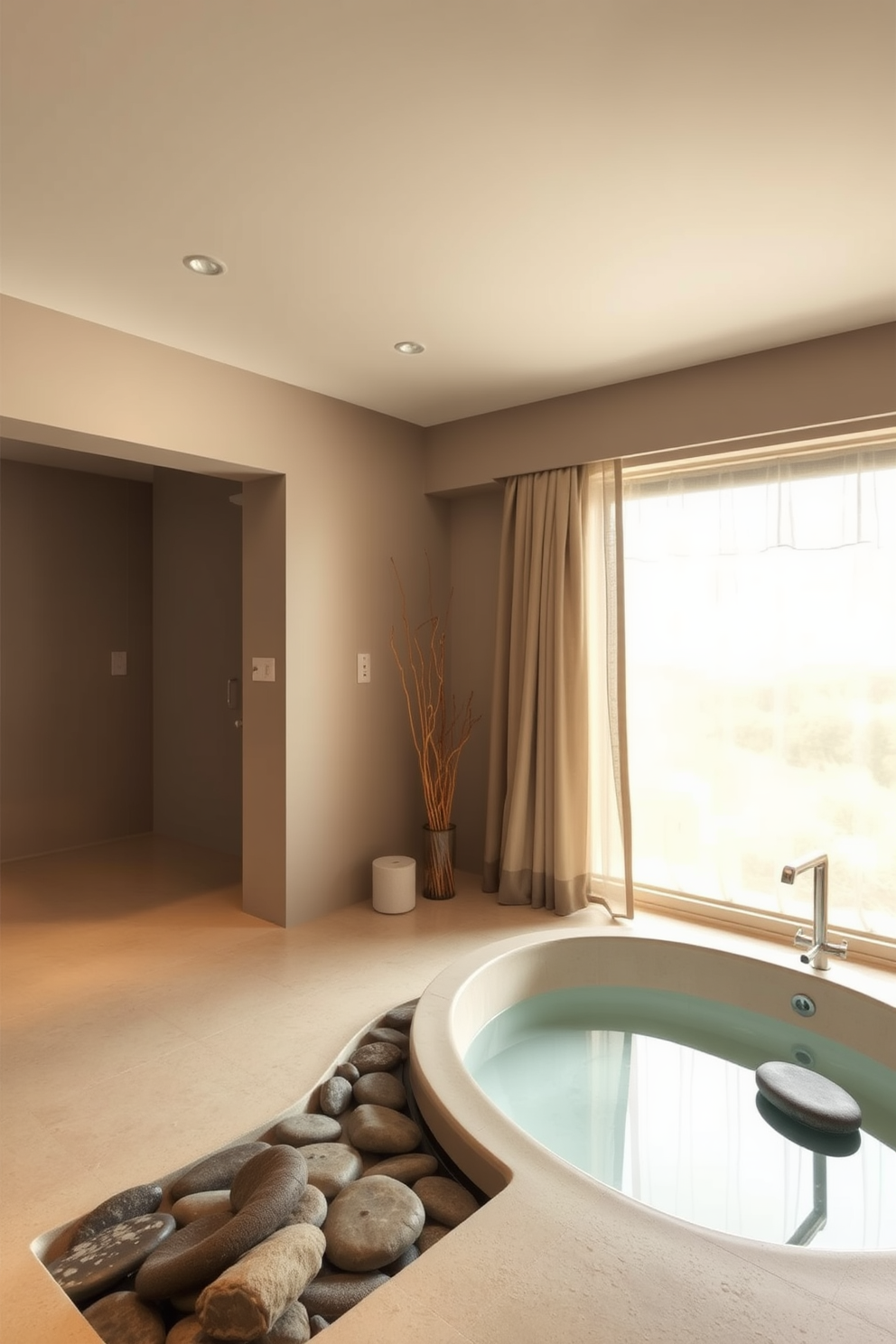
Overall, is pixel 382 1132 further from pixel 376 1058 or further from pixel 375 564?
pixel 375 564

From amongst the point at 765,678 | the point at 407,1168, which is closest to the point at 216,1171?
the point at 407,1168

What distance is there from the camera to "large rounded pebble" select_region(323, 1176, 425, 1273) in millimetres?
1639

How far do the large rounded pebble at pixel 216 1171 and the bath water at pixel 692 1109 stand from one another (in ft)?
2.47

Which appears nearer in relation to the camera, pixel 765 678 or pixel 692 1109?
pixel 692 1109

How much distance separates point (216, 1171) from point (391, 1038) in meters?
0.74

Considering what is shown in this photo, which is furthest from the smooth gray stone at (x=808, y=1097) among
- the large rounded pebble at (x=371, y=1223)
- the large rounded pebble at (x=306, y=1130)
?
the large rounded pebble at (x=306, y=1130)

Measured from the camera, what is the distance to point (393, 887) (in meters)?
3.71

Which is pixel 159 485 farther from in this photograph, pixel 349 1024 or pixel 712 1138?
pixel 712 1138

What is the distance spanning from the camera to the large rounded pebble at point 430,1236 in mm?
1707

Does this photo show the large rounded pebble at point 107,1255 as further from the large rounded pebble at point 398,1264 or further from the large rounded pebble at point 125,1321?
the large rounded pebble at point 398,1264

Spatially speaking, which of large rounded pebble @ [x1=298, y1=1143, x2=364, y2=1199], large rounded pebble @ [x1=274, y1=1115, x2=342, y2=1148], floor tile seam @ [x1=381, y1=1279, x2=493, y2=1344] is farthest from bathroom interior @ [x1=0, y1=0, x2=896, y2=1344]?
large rounded pebble @ [x1=298, y1=1143, x2=364, y2=1199]

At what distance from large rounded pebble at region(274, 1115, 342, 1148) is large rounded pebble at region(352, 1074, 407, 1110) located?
0.40ft

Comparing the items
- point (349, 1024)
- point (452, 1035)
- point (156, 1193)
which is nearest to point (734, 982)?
point (452, 1035)

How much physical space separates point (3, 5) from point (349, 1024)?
8.80 feet
